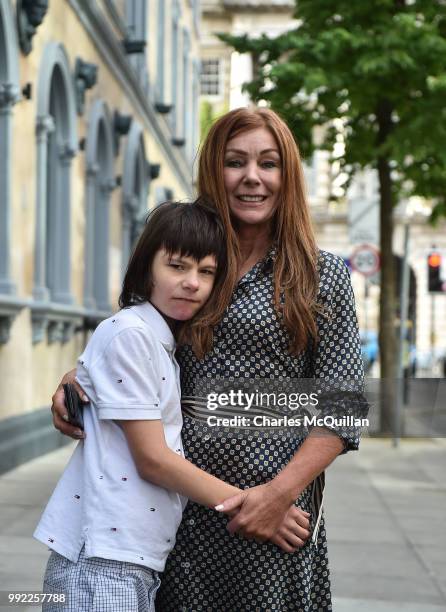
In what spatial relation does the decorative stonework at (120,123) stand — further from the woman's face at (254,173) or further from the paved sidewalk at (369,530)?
the woman's face at (254,173)

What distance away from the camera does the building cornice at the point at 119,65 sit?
14462 mm

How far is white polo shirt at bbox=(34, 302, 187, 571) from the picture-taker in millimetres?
2461

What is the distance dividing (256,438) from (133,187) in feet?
56.8

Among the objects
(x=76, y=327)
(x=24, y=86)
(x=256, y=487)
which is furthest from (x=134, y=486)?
(x=76, y=327)

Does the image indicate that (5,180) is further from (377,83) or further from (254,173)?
(254,173)

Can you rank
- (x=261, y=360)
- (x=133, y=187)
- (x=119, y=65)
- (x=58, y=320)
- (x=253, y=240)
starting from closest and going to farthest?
1. (x=261, y=360)
2. (x=253, y=240)
3. (x=58, y=320)
4. (x=119, y=65)
5. (x=133, y=187)

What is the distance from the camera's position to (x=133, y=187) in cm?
1975

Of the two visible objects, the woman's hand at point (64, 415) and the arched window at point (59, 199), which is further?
the arched window at point (59, 199)

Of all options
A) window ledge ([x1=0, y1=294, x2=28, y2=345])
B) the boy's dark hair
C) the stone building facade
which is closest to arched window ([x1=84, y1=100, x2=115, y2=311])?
the stone building facade

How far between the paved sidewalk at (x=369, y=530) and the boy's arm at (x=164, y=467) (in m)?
1.62

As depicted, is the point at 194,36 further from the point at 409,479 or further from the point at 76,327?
the point at 409,479

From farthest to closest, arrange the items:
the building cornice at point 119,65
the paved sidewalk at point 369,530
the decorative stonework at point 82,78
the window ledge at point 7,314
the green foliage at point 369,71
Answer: the green foliage at point 369,71
the building cornice at point 119,65
the decorative stonework at point 82,78
the window ledge at point 7,314
the paved sidewalk at point 369,530

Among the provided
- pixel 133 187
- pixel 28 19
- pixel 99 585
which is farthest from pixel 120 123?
pixel 99 585

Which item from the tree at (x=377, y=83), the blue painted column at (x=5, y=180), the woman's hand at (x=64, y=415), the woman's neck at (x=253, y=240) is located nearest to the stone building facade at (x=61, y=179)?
the blue painted column at (x=5, y=180)
